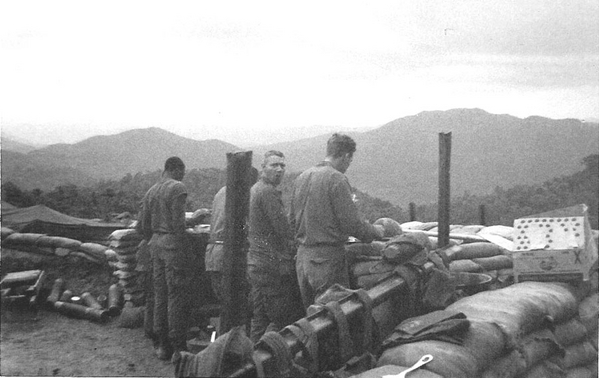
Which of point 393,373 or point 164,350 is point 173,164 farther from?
point 393,373

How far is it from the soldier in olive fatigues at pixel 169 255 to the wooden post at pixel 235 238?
2983 millimetres

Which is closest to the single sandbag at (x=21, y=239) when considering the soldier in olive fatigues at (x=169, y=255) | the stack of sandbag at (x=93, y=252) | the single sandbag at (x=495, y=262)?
the stack of sandbag at (x=93, y=252)

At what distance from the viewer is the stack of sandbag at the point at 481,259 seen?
5.57 meters

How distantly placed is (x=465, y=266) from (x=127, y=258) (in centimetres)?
386

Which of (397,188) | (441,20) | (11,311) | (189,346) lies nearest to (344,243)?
(189,346)

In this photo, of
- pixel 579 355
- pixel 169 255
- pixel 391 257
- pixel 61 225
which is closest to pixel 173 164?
pixel 169 255

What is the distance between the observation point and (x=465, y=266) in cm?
556

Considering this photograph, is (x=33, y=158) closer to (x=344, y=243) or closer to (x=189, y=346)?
(x=189, y=346)

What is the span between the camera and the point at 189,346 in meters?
6.00

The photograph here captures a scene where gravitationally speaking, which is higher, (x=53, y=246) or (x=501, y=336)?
(x=501, y=336)

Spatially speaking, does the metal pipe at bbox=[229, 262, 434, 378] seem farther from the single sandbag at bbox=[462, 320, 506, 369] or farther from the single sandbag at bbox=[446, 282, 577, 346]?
the single sandbag at bbox=[462, 320, 506, 369]

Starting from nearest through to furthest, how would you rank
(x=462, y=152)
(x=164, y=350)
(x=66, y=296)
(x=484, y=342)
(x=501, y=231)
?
(x=484, y=342)
(x=164, y=350)
(x=501, y=231)
(x=66, y=296)
(x=462, y=152)

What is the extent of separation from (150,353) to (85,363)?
645 mm

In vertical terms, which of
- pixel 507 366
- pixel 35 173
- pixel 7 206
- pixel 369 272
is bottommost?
pixel 507 366
